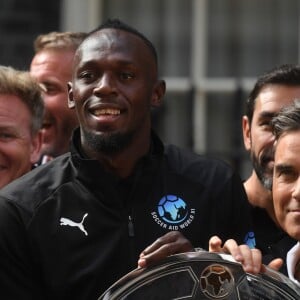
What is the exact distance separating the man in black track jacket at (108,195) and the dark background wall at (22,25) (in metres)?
3.43

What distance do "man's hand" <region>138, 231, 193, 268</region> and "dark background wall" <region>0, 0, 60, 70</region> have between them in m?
4.19

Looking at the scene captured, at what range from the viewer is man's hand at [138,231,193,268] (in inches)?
142

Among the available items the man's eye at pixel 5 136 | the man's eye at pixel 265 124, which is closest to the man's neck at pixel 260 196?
the man's eye at pixel 265 124

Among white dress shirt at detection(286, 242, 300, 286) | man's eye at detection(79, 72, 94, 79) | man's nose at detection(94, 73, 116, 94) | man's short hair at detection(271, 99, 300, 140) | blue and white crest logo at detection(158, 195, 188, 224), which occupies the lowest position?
white dress shirt at detection(286, 242, 300, 286)

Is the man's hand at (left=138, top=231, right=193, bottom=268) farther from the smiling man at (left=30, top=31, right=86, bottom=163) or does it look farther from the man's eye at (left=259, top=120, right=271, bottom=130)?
the smiling man at (left=30, top=31, right=86, bottom=163)

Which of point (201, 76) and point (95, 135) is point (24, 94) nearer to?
point (95, 135)

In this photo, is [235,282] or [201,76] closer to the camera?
[235,282]

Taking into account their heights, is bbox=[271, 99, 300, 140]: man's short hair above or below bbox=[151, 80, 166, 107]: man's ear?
below

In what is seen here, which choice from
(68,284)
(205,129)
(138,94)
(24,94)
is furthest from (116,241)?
(205,129)

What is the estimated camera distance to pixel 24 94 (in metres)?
5.03

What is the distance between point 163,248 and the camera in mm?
3650

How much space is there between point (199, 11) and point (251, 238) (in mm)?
3718

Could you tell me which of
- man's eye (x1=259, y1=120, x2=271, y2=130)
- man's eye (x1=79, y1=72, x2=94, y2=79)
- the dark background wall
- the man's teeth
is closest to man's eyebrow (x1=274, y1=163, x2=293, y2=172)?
the man's teeth

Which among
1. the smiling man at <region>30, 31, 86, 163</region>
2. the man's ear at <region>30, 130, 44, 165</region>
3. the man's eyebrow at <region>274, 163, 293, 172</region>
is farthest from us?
the smiling man at <region>30, 31, 86, 163</region>
